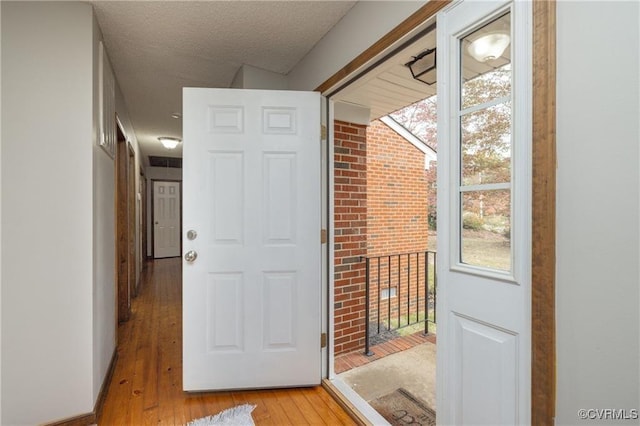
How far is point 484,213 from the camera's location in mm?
1212

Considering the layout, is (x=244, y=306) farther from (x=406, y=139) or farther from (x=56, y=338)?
(x=406, y=139)

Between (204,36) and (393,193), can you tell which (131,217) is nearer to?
(204,36)

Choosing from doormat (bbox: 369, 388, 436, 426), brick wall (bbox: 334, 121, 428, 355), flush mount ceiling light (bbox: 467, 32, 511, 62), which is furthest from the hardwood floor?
flush mount ceiling light (bbox: 467, 32, 511, 62)

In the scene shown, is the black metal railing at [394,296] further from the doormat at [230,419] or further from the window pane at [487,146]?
the window pane at [487,146]

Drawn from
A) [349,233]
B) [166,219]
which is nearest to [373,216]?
[349,233]

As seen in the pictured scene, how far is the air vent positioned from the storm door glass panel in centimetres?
768

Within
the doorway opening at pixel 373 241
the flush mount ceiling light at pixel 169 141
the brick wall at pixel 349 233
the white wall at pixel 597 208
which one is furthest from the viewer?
the flush mount ceiling light at pixel 169 141

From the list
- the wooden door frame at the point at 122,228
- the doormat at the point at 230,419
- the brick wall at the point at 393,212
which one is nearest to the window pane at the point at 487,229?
the doormat at the point at 230,419

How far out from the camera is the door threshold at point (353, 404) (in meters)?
1.86

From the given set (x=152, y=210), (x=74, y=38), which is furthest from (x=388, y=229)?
(x=152, y=210)

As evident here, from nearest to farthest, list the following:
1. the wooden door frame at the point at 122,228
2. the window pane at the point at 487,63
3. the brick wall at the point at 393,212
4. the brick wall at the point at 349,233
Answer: the window pane at the point at 487,63 < the brick wall at the point at 349,233 < the wooden door frame at the point at 122,228 < the brick wall at the point at 393,212

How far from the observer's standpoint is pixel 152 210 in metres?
8.18

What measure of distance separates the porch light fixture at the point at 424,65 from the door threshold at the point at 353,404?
7.16ft

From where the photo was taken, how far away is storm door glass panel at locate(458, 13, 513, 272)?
1137 mm
